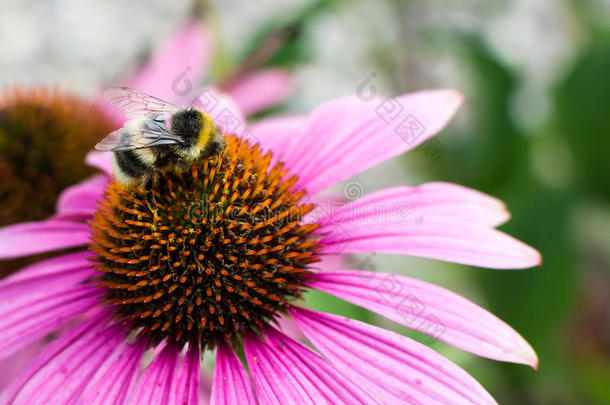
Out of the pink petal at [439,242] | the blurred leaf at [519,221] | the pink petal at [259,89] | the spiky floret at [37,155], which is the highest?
the spiky floret at [37,155]

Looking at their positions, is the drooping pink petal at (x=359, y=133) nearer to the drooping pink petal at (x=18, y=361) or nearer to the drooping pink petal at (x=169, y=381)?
the drooping pink petal at (x=169, y=381)

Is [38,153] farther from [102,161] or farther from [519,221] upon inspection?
[519,221]

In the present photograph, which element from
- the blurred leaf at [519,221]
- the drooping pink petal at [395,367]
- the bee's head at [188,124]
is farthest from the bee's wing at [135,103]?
the blurred leaf at [519,221]

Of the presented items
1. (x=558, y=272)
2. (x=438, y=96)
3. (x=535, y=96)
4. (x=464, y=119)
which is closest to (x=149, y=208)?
(x=438, y=96)

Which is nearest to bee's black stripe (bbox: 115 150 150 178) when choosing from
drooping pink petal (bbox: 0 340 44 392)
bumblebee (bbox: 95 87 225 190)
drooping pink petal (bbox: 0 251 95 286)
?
bumblebee (bbox: 95 87 225 190)

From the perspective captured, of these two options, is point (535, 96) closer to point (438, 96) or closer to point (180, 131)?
point (438, 96)

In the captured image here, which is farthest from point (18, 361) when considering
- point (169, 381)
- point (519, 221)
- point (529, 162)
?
point (529, 162)
